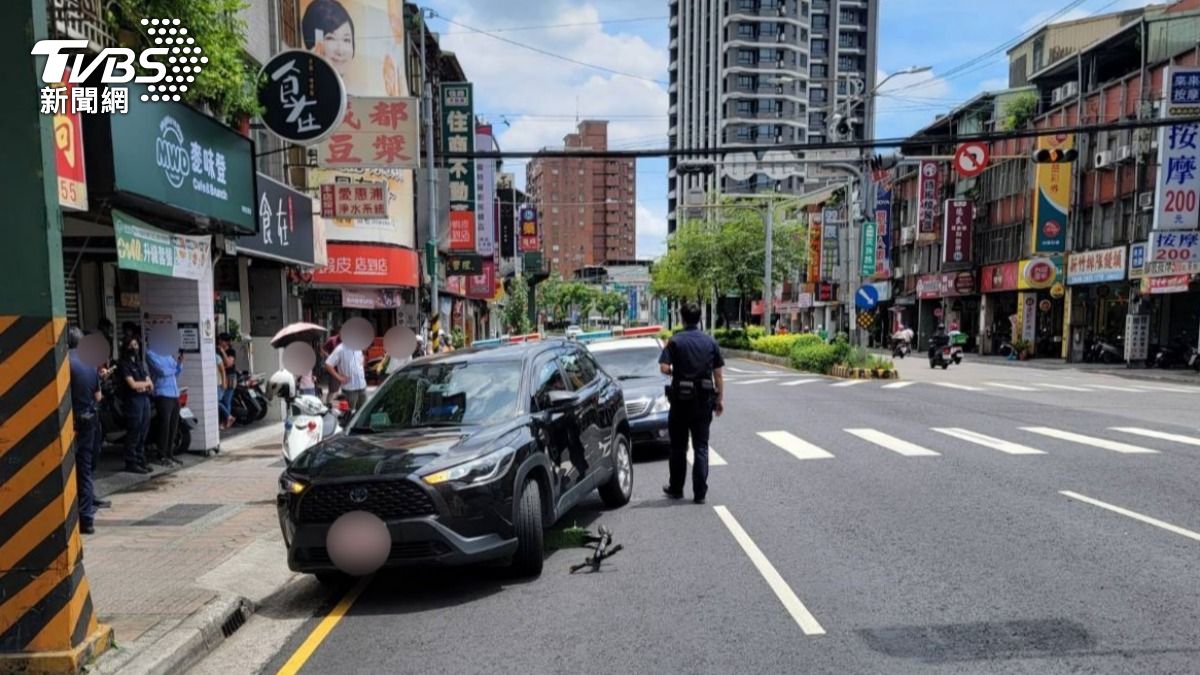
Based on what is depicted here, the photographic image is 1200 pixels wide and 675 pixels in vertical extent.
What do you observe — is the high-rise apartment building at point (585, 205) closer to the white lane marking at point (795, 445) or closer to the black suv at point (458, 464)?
the white lane marking at point (795, 445)

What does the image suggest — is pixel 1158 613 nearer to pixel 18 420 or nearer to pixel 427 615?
pixel 427 615

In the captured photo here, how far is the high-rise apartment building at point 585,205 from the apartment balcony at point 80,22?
13659 cm

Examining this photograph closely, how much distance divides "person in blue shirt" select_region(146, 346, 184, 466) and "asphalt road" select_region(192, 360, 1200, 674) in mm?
5293

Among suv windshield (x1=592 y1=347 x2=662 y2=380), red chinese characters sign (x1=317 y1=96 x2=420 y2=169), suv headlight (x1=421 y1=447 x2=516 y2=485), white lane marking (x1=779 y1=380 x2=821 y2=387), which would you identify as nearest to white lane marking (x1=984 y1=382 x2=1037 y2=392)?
white lane marking (x1=779 y1=380 x2=821 y2=387)

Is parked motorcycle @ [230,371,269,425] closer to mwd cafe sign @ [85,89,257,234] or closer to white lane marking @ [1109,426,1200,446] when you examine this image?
mwd cafe sign @ [85,89,257,234]

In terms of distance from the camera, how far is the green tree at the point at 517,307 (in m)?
56.2

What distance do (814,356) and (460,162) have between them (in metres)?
15.8

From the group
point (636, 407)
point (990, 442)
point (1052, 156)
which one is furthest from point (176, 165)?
point (1052, 156)

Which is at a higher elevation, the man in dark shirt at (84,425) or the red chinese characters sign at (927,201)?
the red chinese characters sign at (927,201)

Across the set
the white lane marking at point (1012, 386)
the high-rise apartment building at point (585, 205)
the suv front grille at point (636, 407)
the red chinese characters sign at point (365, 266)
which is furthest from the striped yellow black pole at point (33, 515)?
the high-rise apartment building at point (585, 205)

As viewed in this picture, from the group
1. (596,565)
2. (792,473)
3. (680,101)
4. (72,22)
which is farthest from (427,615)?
(680,101)

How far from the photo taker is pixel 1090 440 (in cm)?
1125

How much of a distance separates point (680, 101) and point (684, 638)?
106 meters

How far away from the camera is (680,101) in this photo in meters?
104
